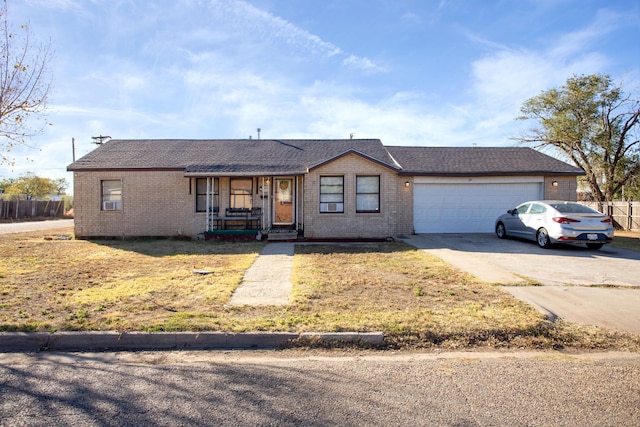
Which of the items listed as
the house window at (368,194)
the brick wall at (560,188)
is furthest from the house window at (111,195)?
the brick wall at (560,188)

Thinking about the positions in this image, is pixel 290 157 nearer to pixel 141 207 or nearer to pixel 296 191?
pixel 296 191

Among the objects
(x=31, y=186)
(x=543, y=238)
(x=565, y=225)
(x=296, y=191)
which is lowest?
(x=543, y=238)

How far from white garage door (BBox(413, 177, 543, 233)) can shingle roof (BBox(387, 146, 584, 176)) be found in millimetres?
447

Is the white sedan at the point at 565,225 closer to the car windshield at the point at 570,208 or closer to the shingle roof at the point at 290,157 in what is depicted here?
the car windshield at the point at 570,208

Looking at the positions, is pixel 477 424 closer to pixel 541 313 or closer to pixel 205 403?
pixel 205 403

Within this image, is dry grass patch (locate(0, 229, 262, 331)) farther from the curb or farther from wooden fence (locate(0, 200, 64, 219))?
wooden fence (locate(0, 200, 64, 219))

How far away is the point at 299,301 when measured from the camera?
6016mm

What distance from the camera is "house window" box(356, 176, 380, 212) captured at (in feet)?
46.6

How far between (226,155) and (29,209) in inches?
1073

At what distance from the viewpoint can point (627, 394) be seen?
11.1 feet

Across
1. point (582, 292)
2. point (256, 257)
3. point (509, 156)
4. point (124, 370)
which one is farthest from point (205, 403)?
point (509, 156)

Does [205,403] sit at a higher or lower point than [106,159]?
lower

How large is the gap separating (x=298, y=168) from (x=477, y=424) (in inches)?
482

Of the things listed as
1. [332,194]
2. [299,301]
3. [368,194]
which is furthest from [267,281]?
[368,194]
